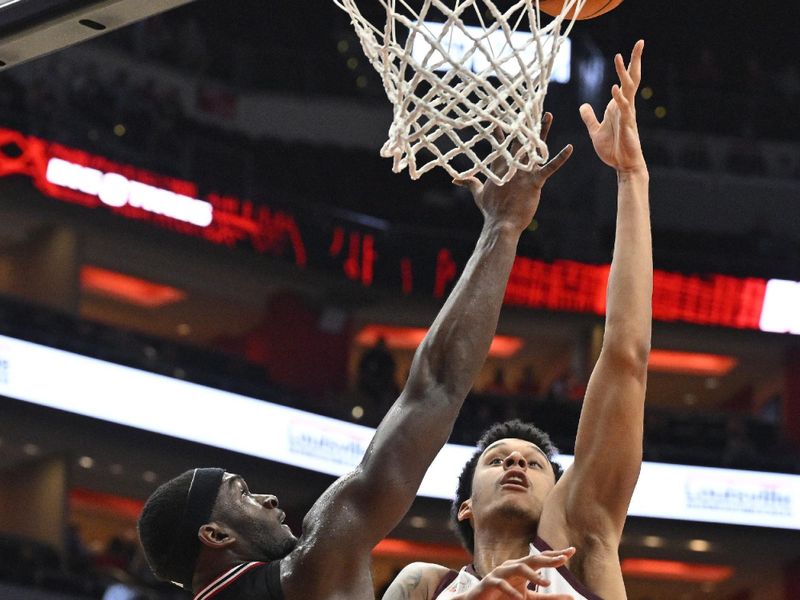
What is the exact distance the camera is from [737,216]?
1972cm

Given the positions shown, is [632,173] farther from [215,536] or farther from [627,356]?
[215,536]

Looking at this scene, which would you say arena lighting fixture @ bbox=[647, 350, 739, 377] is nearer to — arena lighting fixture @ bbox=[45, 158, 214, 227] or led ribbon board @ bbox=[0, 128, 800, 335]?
led ribbon board @ bbox=[0, 128, 800, 335]

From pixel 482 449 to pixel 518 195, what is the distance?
1103mm

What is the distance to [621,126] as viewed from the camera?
3688 mm

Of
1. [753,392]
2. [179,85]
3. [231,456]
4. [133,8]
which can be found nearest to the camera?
[133,8]

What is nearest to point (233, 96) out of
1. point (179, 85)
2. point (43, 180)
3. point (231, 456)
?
point (179, 85)

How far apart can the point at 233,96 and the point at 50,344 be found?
249 inches

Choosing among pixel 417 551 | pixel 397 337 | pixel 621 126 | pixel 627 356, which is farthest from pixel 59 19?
pixel 397 337

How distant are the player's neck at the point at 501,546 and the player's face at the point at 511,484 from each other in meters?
0.03

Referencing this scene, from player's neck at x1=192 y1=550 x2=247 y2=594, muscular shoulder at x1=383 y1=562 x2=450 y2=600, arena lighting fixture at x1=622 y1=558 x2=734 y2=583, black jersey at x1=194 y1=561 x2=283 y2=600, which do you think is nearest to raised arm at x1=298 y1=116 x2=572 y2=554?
black jersey at x1=194 y1=561 x2=283 y2=600

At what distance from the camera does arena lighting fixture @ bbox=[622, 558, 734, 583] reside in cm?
1830

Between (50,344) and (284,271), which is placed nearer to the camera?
(50,344)

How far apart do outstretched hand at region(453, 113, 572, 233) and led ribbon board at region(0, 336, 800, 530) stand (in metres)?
11.9

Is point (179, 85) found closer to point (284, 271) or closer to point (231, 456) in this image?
point (284, 271)
